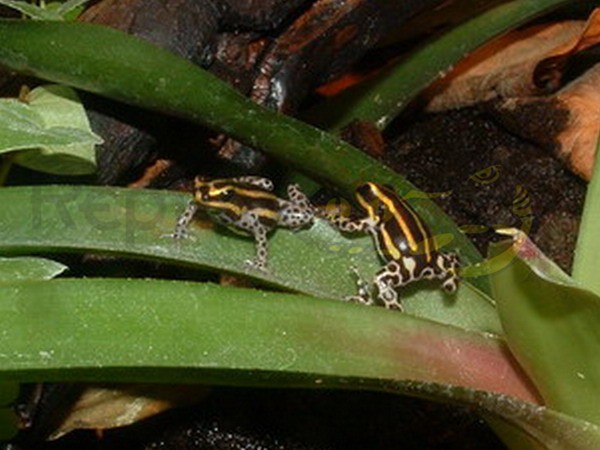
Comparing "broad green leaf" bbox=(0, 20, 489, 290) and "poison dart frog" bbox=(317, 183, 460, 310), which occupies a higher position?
"broad green leaf" bbox=(0, 20, 489, 290)

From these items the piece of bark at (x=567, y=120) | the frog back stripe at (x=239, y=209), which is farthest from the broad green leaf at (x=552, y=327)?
the piece of bark at (x=567, y=120)

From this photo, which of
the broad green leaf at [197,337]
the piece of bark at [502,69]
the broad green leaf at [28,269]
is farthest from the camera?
the piece of bark at [502,69]

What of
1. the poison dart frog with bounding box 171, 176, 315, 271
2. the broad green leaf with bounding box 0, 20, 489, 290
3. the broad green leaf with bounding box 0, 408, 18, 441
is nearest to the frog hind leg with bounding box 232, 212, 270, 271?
the poison dart frog with bounding box 171, 176, 315, 271

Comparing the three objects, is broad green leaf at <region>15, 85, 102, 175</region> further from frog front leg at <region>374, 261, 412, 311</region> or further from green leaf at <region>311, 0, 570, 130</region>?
green leaf at <region>311, 0, 570, 130</region>

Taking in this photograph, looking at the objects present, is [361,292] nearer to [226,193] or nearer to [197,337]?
[226,193]

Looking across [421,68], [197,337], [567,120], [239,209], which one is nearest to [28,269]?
[197,337]

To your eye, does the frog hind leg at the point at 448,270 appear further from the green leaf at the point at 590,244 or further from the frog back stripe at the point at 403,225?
the green leaf at the point at 590,244

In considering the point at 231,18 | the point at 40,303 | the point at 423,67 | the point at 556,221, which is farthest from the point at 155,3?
the point at 556,221
